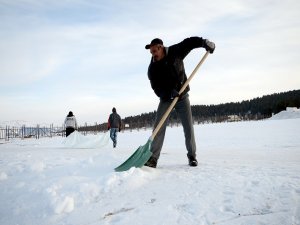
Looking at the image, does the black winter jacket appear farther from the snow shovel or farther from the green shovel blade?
the green shovel blade

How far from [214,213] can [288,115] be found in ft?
213

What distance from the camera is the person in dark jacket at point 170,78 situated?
4203mm

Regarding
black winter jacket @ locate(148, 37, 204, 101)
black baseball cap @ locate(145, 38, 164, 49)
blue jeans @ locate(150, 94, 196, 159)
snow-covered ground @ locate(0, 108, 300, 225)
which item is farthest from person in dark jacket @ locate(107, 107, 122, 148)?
snow-covered ground @ locate(0, 108, 300, 225)

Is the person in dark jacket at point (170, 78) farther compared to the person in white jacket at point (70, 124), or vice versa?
the person in white jacket at point (70, 124)

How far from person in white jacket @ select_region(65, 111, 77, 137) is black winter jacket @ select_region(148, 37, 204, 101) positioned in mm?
10037

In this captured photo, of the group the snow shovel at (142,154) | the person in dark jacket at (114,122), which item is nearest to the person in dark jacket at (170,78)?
the snow shovel at (142,154)

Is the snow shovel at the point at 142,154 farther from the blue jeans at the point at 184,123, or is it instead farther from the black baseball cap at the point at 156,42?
the black baseball cap at the point at 156,42

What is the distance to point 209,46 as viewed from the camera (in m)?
4.37

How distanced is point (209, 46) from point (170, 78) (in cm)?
78

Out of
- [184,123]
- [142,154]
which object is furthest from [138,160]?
[184,123]

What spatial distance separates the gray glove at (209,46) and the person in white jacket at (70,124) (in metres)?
10.4

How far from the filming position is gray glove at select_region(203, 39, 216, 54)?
434 centimetres

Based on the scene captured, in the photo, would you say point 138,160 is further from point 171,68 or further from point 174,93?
point 171,68

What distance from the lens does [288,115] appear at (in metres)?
60.5
